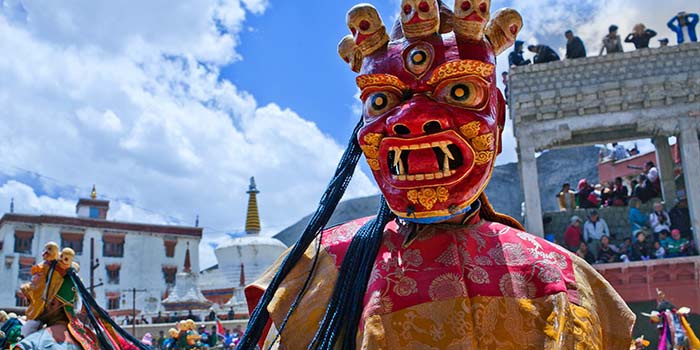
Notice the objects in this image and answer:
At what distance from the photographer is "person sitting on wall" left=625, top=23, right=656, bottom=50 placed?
14641 millimetres

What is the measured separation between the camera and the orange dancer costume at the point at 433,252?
2.31 metres

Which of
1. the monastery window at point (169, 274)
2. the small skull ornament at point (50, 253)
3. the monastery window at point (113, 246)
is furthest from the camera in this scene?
the monastery window at point (169, 274)

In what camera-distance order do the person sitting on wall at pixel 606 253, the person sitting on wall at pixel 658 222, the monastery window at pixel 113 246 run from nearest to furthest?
the person sitting on wall at pixel 606 253 → the person sitting on wall at pixel 658 222 → the monastery window at pixel 113 246

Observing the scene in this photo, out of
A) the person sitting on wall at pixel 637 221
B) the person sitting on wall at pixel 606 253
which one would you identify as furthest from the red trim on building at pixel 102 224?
the person sitting on wall at pixel 637 221

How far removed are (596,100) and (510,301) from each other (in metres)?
12.9

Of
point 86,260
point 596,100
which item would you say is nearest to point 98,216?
point 86,260

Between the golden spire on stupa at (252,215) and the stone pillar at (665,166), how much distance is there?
2916cm

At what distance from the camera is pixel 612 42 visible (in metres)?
14.8

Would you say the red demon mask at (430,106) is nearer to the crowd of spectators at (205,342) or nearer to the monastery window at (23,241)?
the crowd of spectators at (205,342)

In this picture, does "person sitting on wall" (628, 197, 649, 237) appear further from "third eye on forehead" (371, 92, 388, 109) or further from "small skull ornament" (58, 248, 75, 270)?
"third eye on forehead" (371, 92, 388, 109)

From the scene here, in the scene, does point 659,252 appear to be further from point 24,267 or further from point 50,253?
point 24,267

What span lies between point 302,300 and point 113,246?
123 feet

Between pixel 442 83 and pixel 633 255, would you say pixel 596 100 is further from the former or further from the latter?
pixel 442 83

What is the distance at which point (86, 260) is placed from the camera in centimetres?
3569
